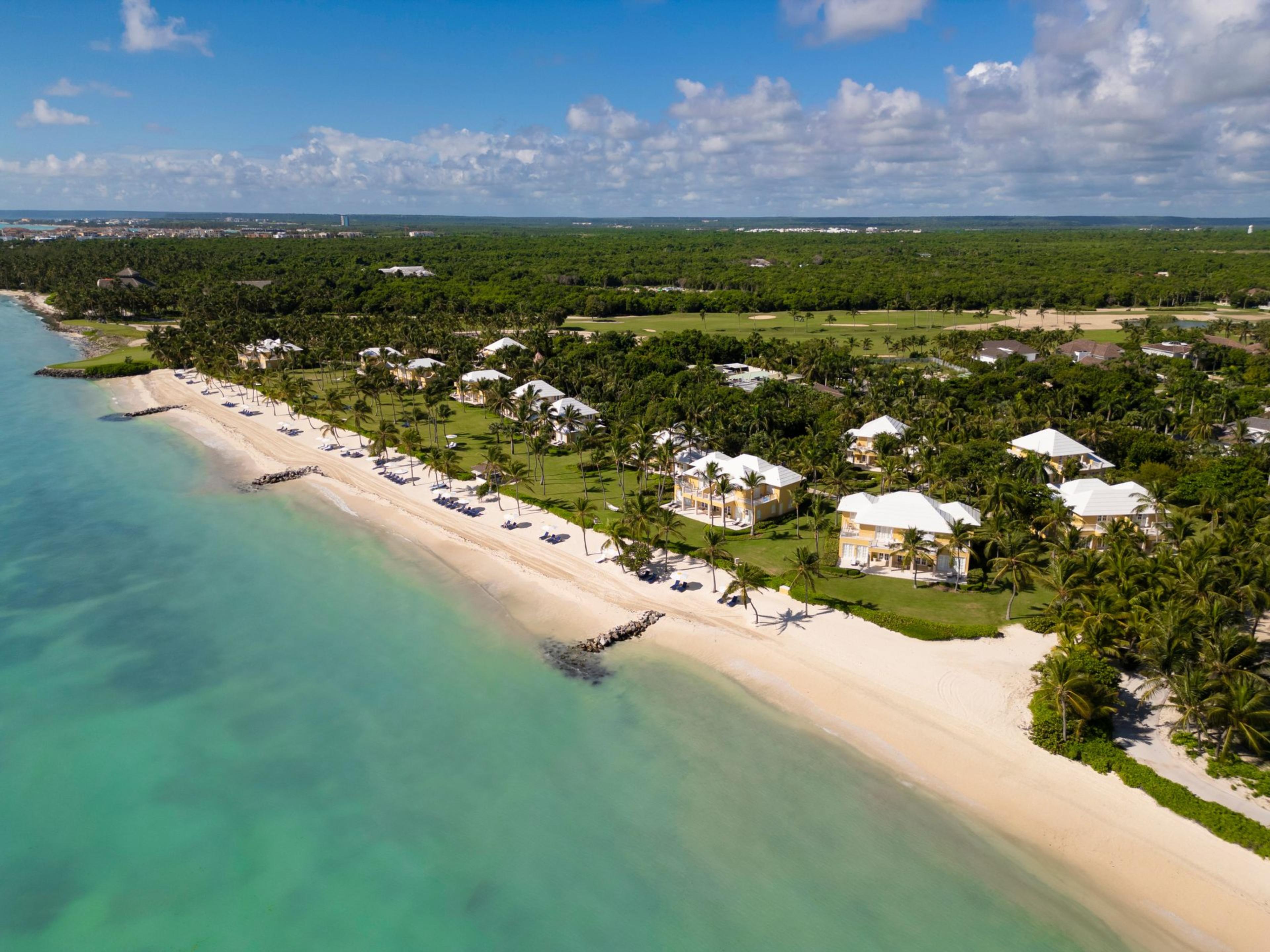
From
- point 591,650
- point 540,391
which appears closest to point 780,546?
point 591,650

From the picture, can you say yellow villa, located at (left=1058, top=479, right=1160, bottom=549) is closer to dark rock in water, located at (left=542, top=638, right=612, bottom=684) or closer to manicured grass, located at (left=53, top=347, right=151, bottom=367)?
dark rock in water, located at (left=542, top=638, right=612, bottom=684)

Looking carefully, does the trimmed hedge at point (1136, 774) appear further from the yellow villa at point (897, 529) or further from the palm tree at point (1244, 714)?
the yellow villa at point (897, 529)

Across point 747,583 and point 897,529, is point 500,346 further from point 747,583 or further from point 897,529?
point 747,583

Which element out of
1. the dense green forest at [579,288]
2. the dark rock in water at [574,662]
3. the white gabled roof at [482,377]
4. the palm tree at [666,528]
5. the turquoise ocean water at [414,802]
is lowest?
the turquoise ocean water at [414,802]

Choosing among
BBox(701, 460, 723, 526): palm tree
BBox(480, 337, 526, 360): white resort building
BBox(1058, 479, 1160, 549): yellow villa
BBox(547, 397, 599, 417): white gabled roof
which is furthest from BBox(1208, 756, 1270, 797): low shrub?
BBox(480, 337, 526, 360): white resort building

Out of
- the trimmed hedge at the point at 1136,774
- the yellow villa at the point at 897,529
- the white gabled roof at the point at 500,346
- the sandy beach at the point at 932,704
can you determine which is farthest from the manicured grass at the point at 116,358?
the trimmed hedge at the point at 1136,774

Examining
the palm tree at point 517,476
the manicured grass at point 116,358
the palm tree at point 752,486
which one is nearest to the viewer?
the palm tree at point 752,486

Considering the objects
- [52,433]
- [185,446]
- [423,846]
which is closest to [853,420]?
[423,846]

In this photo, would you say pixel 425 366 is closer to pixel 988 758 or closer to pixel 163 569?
pixel 163 569
